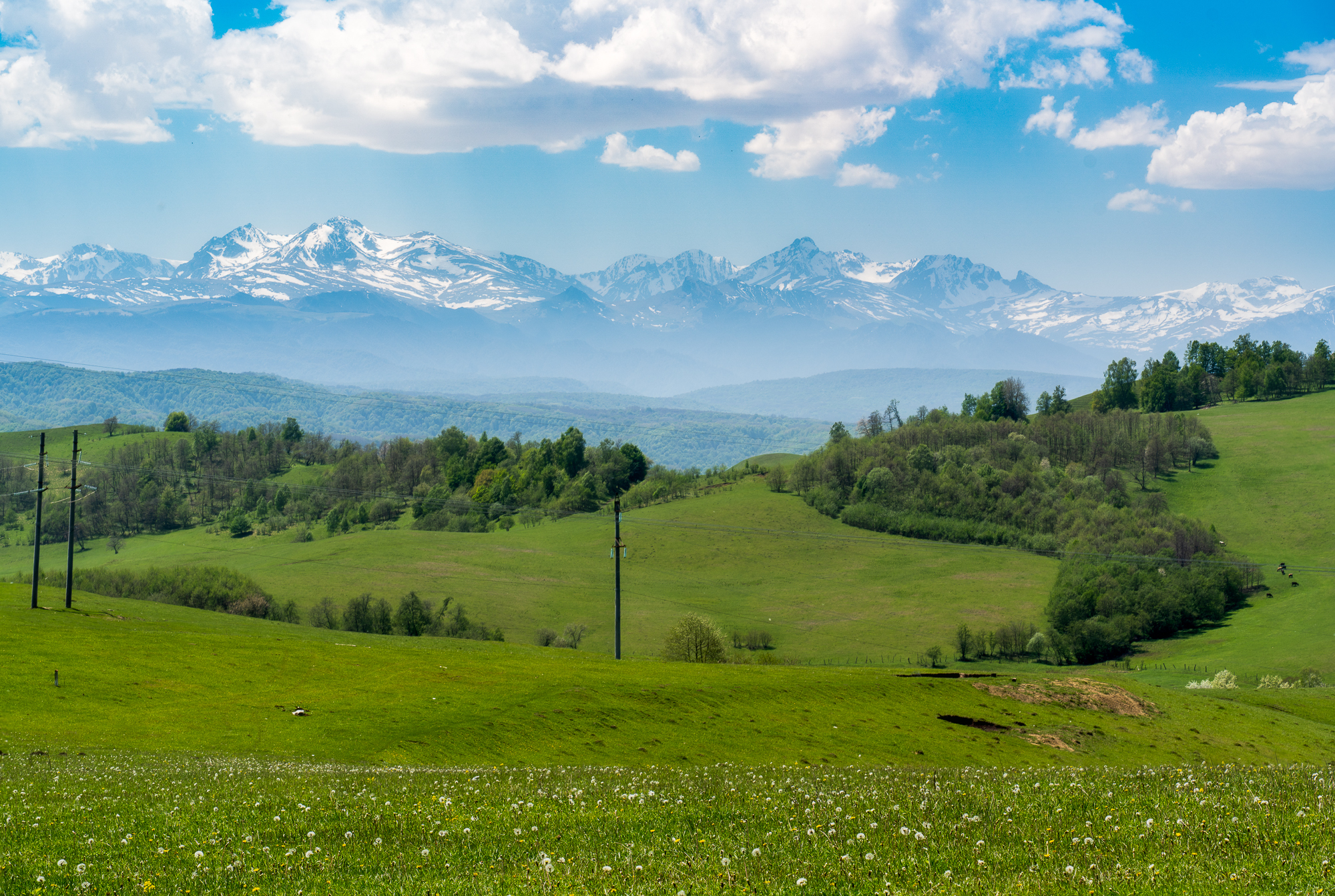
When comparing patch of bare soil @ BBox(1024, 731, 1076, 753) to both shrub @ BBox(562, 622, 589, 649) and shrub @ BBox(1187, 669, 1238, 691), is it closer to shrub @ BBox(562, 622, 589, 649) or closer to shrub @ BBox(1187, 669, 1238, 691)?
shrub @ BBox(1187, 669, 1238, 691)

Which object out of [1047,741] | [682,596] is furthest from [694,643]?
[682,596]

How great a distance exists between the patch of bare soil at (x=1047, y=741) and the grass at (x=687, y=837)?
30.5 meters

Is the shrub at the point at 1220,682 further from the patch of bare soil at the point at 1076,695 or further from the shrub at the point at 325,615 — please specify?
the shrub at the point at 325,615

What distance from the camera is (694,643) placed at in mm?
102312

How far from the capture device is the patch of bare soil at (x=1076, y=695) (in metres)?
56.7

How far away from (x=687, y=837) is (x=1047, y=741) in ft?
137

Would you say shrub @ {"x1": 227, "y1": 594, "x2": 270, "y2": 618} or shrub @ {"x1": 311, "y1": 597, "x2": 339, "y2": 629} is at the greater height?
shrub @ {"x1": 227, "y1": 594, "x2": 270, "y2": 618}

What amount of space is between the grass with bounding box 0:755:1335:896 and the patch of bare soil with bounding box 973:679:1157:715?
1575 inches

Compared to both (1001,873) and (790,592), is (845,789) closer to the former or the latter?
(1001,873)

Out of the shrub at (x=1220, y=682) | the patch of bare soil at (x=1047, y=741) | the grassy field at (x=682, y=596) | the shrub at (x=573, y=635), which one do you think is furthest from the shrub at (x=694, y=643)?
the patch of bare soil at (x=1047, y=741)

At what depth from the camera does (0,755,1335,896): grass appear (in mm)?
10773

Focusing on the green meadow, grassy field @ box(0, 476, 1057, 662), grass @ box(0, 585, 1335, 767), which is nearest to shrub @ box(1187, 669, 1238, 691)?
the green meadow

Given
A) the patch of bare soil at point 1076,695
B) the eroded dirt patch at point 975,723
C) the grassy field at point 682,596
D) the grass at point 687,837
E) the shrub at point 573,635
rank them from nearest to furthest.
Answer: the grass at point 687,837 → the eroded dirt patch at point 975,723 → the patch of bare soil at point 1076,695 → the shrub at point 573,635 → the grassy field at point 682,596

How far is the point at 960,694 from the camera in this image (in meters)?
57.7
